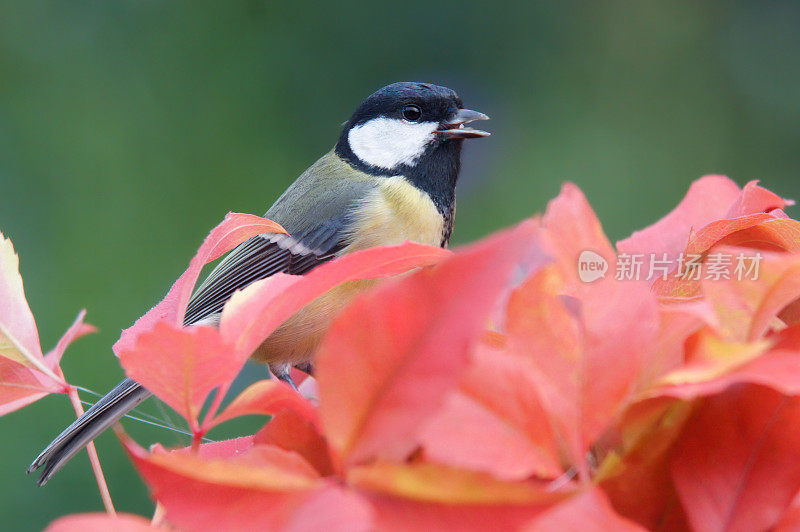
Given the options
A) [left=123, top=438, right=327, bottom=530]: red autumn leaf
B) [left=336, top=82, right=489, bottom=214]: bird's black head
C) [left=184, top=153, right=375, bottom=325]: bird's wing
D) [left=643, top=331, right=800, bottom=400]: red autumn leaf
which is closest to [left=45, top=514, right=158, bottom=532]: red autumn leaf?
[left=123, top=438, right=327, bottom=530]: red autumn leaf

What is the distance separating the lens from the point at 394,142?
3.93ft

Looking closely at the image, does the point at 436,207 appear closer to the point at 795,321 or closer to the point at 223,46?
the point at 795,321

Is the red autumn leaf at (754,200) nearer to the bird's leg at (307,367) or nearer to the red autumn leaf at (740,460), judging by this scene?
the red autumn leaf at (740,460)

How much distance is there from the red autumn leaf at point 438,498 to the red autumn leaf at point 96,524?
4 centimetres

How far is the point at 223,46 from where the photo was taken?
2203 mm

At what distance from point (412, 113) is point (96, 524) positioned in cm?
109

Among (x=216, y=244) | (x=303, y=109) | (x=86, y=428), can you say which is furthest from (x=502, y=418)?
(x=303, y=109)

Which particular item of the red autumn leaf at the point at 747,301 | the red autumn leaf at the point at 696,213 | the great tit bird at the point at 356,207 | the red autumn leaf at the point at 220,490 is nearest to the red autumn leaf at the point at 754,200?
the red autumn leaf at the point at 696,213

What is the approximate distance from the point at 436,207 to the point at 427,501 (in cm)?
Result: 96

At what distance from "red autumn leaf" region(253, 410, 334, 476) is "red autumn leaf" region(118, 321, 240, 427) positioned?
31 mm

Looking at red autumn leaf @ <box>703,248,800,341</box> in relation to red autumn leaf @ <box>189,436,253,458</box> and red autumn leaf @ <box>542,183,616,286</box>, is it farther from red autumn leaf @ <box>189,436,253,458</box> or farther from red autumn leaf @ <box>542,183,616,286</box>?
red autumn leaf @ <box>189,436,253,458</box>

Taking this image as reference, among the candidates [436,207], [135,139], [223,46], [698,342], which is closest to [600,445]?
[698,342]

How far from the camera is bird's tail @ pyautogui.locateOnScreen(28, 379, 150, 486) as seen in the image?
54cm

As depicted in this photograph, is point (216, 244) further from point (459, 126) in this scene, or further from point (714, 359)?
point (459, 126)
